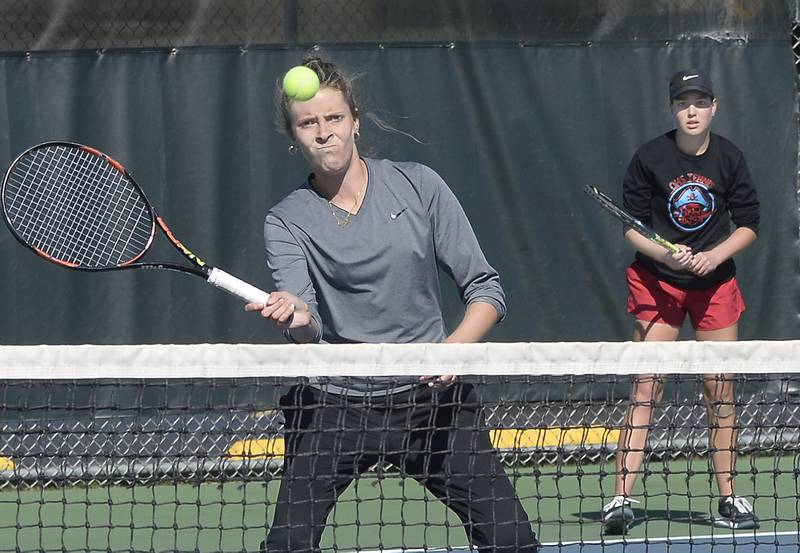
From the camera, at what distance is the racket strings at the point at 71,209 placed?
15.5ft

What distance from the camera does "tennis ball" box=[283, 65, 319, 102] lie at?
3.02m

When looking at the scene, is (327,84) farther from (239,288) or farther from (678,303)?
(678,303)

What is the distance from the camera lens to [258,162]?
5555 millimetres

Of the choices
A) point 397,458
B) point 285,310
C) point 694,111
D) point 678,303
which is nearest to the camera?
point 285,310

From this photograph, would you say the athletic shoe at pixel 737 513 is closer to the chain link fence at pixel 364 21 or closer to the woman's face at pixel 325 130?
the woman's face at pixel 325 130

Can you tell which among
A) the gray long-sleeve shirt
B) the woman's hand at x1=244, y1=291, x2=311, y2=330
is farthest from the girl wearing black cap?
the woman's hand at x1=244, y1=291, x2=311, y2=330

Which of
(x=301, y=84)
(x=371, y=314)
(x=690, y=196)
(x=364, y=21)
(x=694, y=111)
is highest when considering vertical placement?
(x=364, y=21)

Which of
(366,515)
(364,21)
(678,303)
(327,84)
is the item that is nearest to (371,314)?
(327,84)

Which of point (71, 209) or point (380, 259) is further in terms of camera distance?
point (71, 209)

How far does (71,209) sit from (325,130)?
6.51 ft

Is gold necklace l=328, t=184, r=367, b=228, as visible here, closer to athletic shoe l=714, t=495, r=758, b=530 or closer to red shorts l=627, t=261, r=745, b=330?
red shorts l=627, t=261, r=745, b=330

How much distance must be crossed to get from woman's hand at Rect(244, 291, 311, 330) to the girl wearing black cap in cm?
177

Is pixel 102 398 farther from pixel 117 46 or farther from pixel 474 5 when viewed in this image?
pixel 474 5

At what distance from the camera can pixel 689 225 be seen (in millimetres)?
4527
